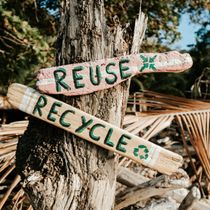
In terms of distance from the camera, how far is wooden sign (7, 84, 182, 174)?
196 centimetres

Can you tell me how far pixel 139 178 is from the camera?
4156 mm

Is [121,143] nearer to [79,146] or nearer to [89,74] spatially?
[79,146]

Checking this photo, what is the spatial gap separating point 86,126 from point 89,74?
0.71 feet

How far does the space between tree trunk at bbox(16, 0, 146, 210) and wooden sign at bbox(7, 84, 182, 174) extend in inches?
2.0

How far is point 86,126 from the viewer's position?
1.96m

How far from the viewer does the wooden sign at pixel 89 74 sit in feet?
6.42

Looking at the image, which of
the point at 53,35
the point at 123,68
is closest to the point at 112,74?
the point at 123,68

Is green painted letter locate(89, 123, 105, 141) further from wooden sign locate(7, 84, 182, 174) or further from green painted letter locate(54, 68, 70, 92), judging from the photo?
green painted letter locate(54, 68, 70, 92)

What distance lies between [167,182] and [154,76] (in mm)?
6335

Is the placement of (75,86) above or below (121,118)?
above

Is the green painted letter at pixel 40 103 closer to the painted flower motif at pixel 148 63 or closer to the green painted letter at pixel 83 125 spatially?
the green painted letter at pixel 83 125

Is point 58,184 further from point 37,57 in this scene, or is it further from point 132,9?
point 132,9

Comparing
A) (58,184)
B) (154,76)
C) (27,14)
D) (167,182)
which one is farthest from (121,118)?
(154,76)

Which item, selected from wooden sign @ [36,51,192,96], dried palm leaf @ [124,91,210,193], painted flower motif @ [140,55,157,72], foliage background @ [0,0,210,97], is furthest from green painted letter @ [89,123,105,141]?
foliage background @ [0,0,210,97]
